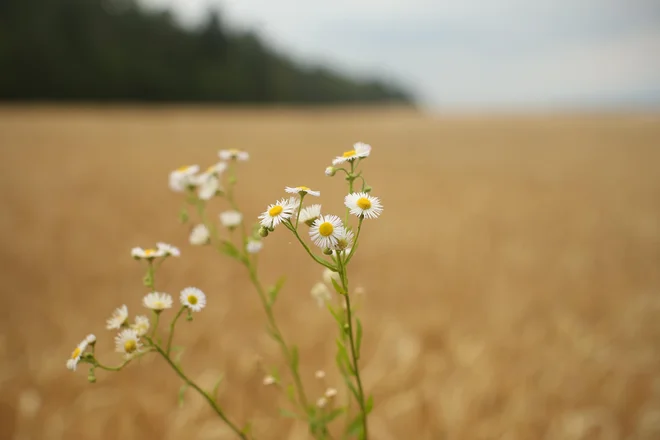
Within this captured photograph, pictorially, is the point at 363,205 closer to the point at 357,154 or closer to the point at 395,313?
the point at 357,154

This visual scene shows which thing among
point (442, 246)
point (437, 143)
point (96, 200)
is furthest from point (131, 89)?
point (442, 246)

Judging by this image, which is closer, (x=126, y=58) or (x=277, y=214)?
(x=277, y=214)

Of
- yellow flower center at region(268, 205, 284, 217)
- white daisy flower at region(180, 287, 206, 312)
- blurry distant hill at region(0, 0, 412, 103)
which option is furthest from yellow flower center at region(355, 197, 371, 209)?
blurry distant hill at region(0, 0, 412, 103)

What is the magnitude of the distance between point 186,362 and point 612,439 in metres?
1.18

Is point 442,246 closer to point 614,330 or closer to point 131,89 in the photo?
point 614,330

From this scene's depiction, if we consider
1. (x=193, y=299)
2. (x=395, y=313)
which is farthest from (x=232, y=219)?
(x=395, y=313)

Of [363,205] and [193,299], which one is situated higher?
[363,205]

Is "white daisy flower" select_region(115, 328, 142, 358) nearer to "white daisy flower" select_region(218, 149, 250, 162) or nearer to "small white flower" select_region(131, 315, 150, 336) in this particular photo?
"small white flower" select_region(131, 315, 150, 336)

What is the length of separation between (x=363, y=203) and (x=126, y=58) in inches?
1045

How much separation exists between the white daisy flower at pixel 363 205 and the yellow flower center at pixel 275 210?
95 mm

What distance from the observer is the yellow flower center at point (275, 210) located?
1.90 feet

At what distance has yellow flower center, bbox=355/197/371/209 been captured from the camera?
56 cm

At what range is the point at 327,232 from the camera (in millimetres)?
545

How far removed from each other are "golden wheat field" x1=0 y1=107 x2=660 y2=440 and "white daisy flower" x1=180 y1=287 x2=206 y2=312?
11.9 inches
